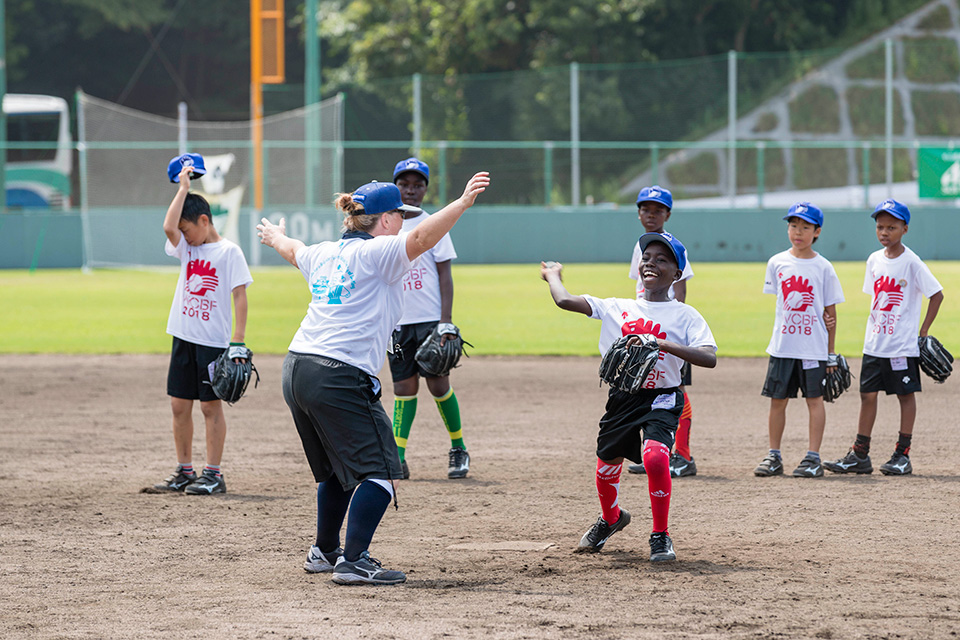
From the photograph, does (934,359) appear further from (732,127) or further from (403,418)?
(732,127)

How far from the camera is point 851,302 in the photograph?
64.0 ft

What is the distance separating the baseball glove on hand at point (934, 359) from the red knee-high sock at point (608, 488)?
3051mm

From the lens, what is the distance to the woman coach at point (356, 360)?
16.0ft

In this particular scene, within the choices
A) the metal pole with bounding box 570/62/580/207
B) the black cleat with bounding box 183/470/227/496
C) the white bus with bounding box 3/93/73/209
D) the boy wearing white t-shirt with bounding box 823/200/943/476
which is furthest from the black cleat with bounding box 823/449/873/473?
the white bus with bounding box 3/93/73/209

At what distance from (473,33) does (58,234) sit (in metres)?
16.0

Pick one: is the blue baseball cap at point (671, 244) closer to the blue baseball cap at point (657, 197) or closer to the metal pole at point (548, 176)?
the blue baseball cap at point (657, 197)

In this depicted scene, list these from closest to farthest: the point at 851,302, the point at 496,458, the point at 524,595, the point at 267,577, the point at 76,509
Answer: the point at 524,595 → the point at 267,577 → the point at 76,509 → the point at 496,458 → the point at 851,302

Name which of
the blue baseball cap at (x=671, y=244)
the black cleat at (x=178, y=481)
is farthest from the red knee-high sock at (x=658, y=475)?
the black cleat at (x=178, y=481)

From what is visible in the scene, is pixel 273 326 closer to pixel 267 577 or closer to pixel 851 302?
pixel 851 302

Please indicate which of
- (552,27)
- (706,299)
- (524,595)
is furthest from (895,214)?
(552,27)

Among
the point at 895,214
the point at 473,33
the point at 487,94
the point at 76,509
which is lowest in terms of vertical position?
the point at 76,509

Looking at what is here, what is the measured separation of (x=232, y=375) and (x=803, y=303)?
3.74 metres

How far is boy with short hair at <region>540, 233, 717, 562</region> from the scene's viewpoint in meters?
5.32

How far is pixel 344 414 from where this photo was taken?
16.0 feet
